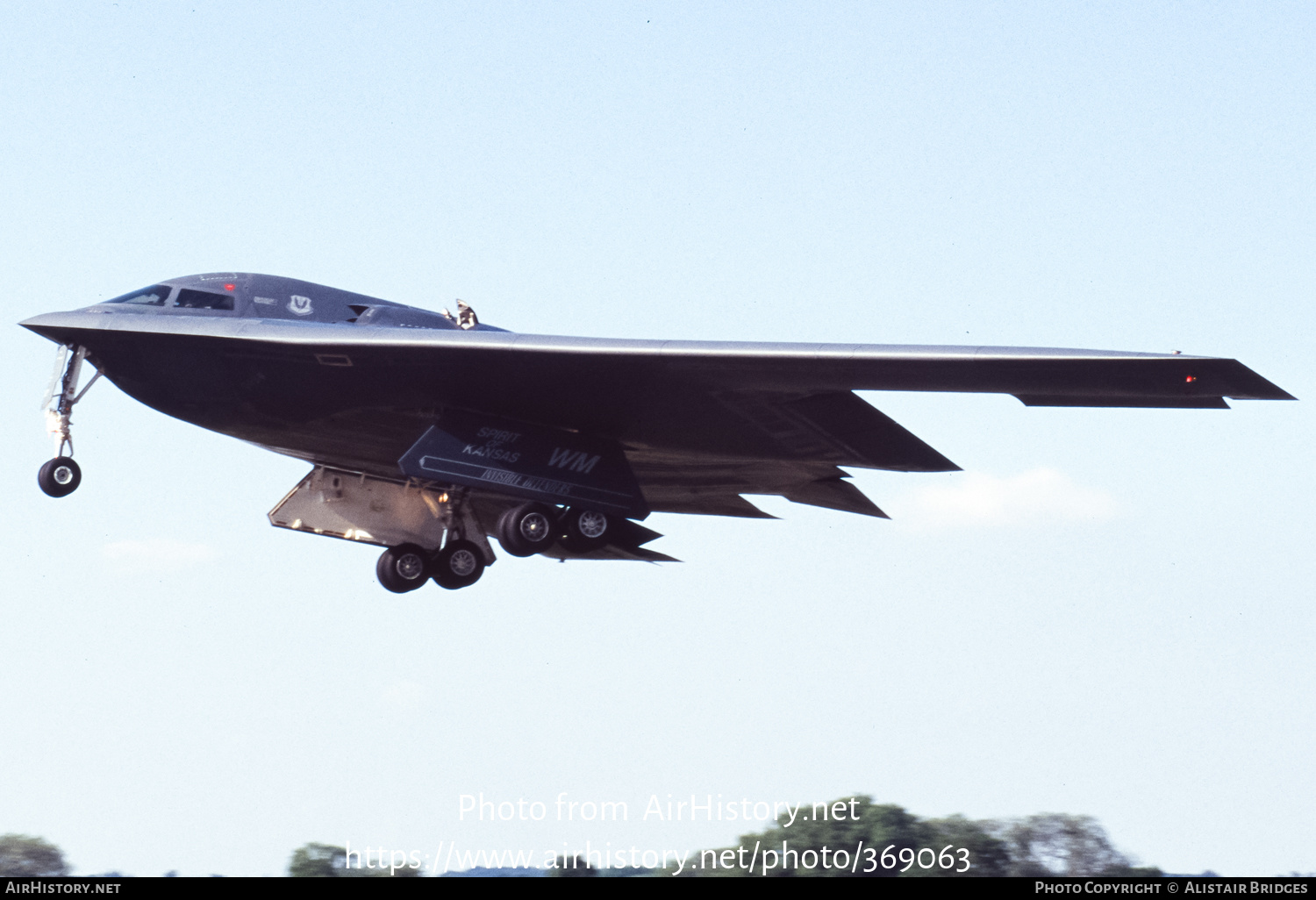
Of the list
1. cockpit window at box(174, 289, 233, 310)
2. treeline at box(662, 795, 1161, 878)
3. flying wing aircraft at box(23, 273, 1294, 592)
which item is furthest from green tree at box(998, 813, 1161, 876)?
cockpit window at box(174, 289, 233, 310)

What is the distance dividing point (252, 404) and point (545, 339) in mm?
3676

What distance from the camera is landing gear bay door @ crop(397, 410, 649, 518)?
50.5 feet

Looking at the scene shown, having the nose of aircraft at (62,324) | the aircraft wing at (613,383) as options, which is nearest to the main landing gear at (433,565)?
the aircraft wing at (613,383)

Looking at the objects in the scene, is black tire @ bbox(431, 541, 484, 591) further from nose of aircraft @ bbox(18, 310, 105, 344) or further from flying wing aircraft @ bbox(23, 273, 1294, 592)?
A: nose of aircraft @ bbox(18, 310, 105, 344)

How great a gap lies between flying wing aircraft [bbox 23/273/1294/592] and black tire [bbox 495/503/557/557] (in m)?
0.02

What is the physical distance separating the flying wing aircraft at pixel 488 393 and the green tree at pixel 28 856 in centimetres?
889

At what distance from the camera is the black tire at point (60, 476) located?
15641mm

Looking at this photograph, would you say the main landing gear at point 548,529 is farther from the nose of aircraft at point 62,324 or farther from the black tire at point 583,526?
the nose of aircraft at point 62,324

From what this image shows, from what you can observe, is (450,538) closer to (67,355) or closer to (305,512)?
(305,512)

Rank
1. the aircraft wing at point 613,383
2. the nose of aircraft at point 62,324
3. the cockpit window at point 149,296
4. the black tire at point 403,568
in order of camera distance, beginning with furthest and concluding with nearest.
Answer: the black tire at point 403,568 < the cockpit window at point 149,296 < the nose of aircraft at point 62,324 < the aircraft wing at point 613,383
